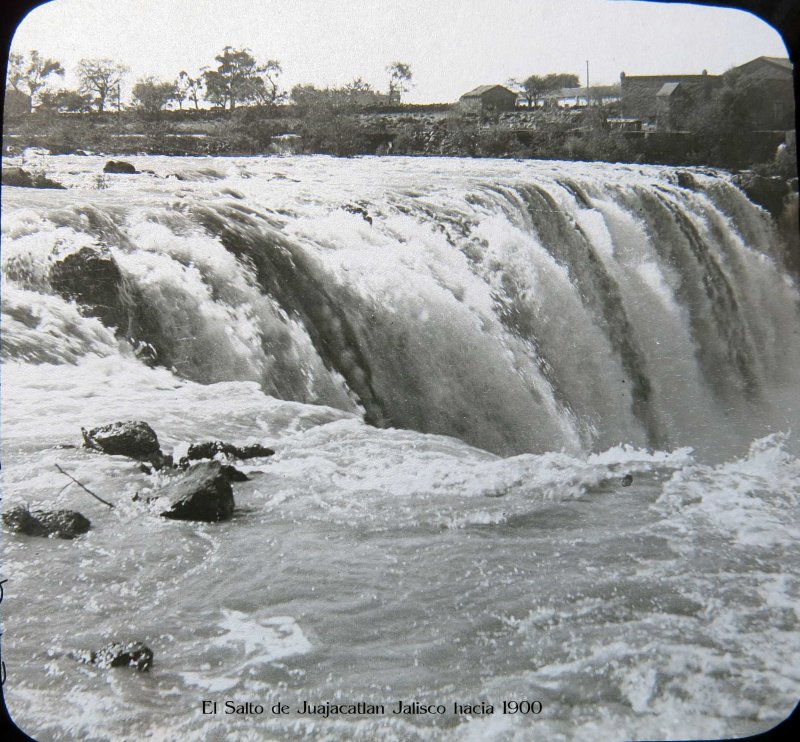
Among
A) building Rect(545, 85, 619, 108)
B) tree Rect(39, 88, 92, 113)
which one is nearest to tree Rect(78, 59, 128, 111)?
tree Rect(39, 88, 92, 113)

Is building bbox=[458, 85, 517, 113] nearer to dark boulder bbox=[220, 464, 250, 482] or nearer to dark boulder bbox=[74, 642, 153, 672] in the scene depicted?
dark boulder bbox=[220, 464, 250, 482]

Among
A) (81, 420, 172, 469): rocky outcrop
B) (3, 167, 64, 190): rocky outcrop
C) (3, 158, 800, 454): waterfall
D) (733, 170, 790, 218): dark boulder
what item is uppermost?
(3, 167, 64, 190): rocky outcrop

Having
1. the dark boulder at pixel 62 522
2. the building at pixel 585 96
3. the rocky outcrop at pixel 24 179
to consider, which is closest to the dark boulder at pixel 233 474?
the dark boulder at pixel 62 522

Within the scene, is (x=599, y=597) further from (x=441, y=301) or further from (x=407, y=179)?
(x=407, y=179)

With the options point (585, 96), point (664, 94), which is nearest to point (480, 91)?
point (585, 96)

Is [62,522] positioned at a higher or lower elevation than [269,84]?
lower

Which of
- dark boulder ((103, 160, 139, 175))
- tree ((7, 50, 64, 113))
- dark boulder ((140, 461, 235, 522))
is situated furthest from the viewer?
dark boulder ((103, 160, 139, 175))

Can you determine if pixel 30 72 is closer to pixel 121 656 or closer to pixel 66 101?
pixel 66 101
